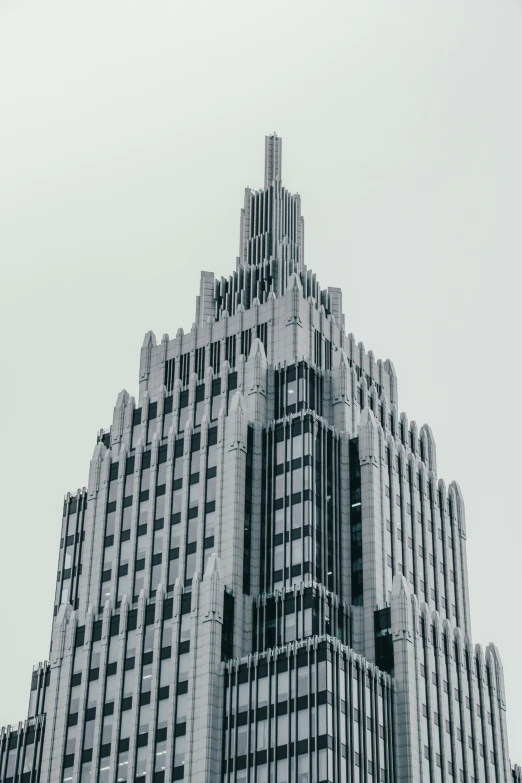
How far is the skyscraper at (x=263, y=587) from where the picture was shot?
12950 centimetres

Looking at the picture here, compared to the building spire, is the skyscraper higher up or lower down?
lower down

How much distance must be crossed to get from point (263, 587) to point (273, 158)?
236 feet

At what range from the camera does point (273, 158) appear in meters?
189

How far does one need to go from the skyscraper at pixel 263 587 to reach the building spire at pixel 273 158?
73.0ft

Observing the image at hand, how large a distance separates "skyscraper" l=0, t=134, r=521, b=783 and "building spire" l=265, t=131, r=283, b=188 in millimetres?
22243

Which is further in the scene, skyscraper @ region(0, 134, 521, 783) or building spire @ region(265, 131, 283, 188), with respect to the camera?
building spire @ region(265, 131, 283, 188)

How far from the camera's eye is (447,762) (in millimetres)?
135125

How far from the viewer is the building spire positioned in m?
187

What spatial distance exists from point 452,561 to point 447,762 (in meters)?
28.9

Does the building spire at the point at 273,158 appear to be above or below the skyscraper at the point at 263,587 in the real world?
above

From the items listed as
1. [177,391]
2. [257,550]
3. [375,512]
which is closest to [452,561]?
[375,512]

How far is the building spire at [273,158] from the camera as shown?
18725cm

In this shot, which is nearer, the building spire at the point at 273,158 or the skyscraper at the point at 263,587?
the skyscraper at the point at 263,587

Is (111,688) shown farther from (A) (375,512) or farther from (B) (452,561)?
(B) (452,561)
